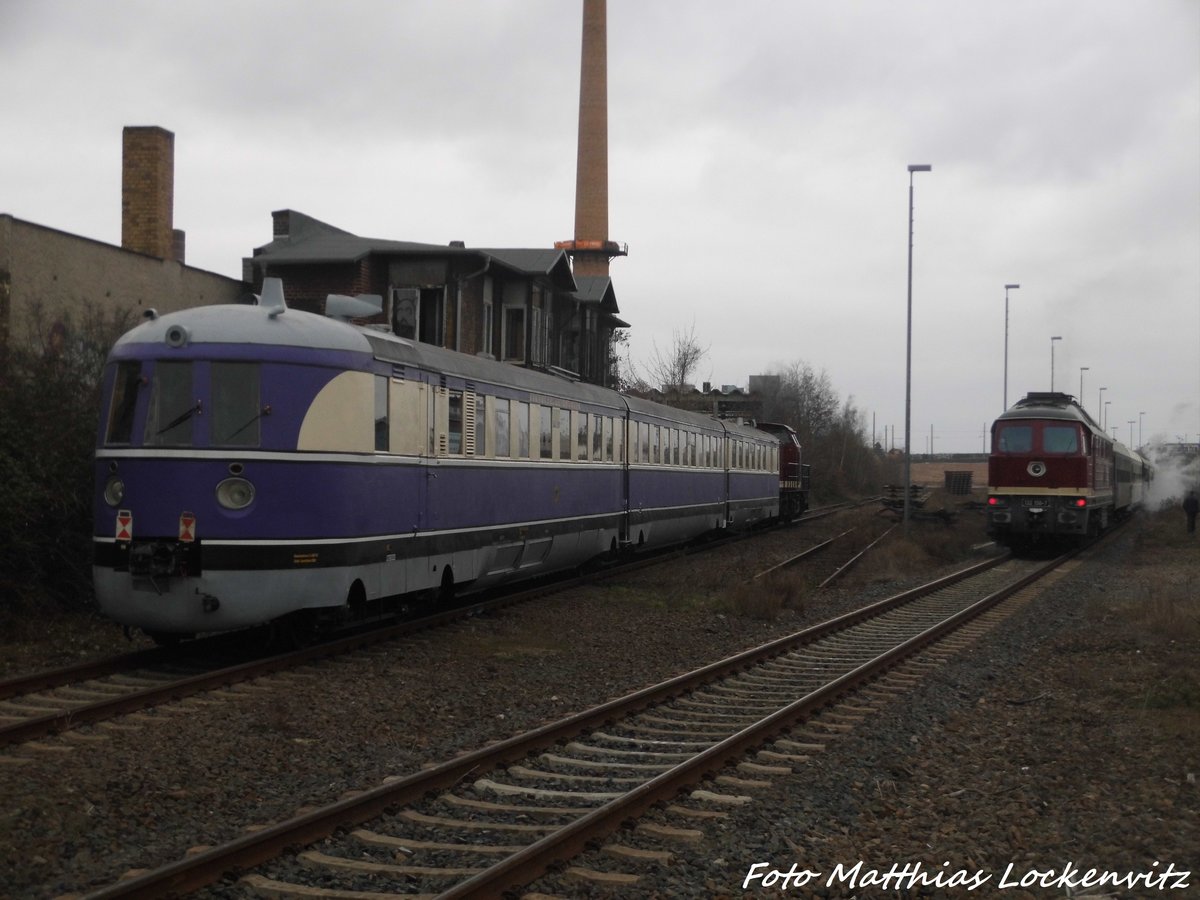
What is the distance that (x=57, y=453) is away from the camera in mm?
13156

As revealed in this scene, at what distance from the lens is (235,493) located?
33.7 ft

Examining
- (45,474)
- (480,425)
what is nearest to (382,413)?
(480,425)

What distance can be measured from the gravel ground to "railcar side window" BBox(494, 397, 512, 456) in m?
2.23

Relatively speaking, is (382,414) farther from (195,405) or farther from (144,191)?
(144,191)

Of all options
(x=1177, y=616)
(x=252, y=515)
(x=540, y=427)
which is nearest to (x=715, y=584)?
(x=540, y=427)

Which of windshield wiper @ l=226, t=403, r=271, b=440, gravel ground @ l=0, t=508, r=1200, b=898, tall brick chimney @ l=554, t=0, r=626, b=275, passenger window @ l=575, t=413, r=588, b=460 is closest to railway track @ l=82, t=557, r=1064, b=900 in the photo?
gravel ground @ l=0, t=508, r=1200, b=898

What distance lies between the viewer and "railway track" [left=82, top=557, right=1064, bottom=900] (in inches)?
215

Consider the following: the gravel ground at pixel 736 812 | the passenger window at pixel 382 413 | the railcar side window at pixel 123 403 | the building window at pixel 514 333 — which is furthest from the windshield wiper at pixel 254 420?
the building window at pixel 514 333

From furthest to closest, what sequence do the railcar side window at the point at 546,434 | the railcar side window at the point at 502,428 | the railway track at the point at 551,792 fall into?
1. the railcar side window at the point at 546,434
2. the railcar side window at the point at 502,428
3. the railway track at the point at 551,792

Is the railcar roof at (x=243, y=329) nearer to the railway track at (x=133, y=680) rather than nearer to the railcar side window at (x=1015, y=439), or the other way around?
the railway track at (x=133, y=680)

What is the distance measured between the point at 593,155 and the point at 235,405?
51.7 m

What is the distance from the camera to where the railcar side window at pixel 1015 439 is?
2681 centimetres

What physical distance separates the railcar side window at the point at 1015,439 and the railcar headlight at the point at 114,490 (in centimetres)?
2130

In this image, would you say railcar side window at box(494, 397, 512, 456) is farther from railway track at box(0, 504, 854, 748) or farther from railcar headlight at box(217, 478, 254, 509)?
railcar headlight at box(217, 478, 254, 509)
